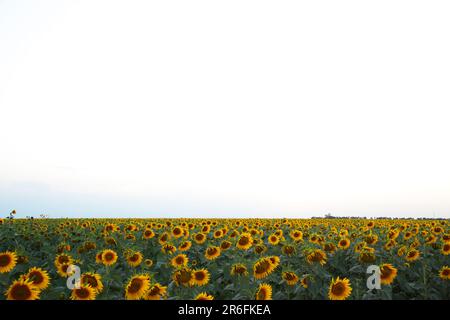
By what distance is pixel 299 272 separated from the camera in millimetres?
9078

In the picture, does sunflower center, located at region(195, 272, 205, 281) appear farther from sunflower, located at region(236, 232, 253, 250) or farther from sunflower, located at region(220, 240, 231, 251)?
sunflower, located at region(220, 240, 231, 251)

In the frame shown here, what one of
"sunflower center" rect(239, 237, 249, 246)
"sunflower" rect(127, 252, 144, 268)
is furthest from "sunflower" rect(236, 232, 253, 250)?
"sunflower" rect(127, 252, 144, 268)

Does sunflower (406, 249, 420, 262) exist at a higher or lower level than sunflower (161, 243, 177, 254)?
higher

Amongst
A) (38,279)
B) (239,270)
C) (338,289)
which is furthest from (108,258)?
(338,289)

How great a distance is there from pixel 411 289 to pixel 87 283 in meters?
7.05

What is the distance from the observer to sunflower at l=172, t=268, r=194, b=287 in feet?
25.9

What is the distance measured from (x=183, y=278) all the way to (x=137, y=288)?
1187 millimetres

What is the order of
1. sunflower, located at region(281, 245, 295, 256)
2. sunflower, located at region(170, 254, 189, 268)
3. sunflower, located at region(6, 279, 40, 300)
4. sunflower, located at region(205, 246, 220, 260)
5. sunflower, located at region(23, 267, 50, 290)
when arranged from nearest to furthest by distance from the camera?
sunflower, located at region(6, 279, 40, 300), sunflower, located at region(23, 267, 50, 290), sunflower, located at region(170, 254, 189, 268), sunflower, located at region(205, 246, 220, 260), sunflower, located at region(281, 245, 295, 256)

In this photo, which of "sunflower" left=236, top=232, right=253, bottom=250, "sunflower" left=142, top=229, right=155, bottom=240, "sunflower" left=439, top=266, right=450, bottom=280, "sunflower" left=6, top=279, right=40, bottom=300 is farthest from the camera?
"sunflower" left=142, top=229, right=155, bottom=240

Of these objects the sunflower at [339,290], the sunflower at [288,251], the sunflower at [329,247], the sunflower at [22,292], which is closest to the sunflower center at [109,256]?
the sunflower at [22,292]

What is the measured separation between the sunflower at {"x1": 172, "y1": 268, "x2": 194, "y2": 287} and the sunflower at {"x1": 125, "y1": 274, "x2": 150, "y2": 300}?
959 millimetres
